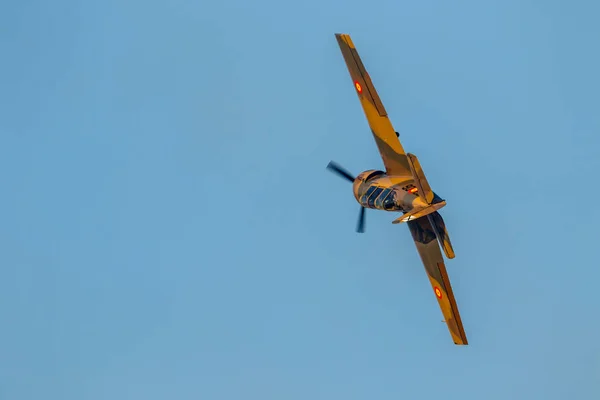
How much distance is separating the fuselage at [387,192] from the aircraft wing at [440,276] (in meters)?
3.56

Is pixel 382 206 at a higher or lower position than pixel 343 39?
lower

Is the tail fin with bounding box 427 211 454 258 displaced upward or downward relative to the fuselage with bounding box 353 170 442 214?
downward

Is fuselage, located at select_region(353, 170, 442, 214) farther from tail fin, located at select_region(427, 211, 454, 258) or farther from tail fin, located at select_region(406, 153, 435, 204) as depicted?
tail fin, located at select_region(427, 211, 454, 258)

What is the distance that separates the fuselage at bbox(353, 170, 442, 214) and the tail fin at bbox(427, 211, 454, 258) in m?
1.43

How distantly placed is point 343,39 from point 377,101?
3984mm

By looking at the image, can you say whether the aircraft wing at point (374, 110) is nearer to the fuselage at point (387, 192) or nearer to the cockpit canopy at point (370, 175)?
the fuselage at point (387, 192)

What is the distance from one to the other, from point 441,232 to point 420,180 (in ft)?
13.1

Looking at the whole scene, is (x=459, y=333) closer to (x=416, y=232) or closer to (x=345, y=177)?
(x=416, y=232)

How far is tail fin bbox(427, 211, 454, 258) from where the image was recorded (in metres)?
61.3

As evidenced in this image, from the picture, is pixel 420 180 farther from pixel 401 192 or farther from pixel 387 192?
pixel 387 192

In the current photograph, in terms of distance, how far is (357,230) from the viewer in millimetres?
66500

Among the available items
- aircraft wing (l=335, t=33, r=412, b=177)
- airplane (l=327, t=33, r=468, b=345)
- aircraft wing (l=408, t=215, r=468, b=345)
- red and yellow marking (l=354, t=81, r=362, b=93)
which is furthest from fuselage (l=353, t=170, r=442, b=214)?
red and yellow marking (l=354, t=81, r=362, b=93)

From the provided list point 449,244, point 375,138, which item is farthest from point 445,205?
point 375,138

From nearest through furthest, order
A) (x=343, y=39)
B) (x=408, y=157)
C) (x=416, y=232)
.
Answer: (x=408, y=157)
(x=343, y=39)
(x=416, y=232)
